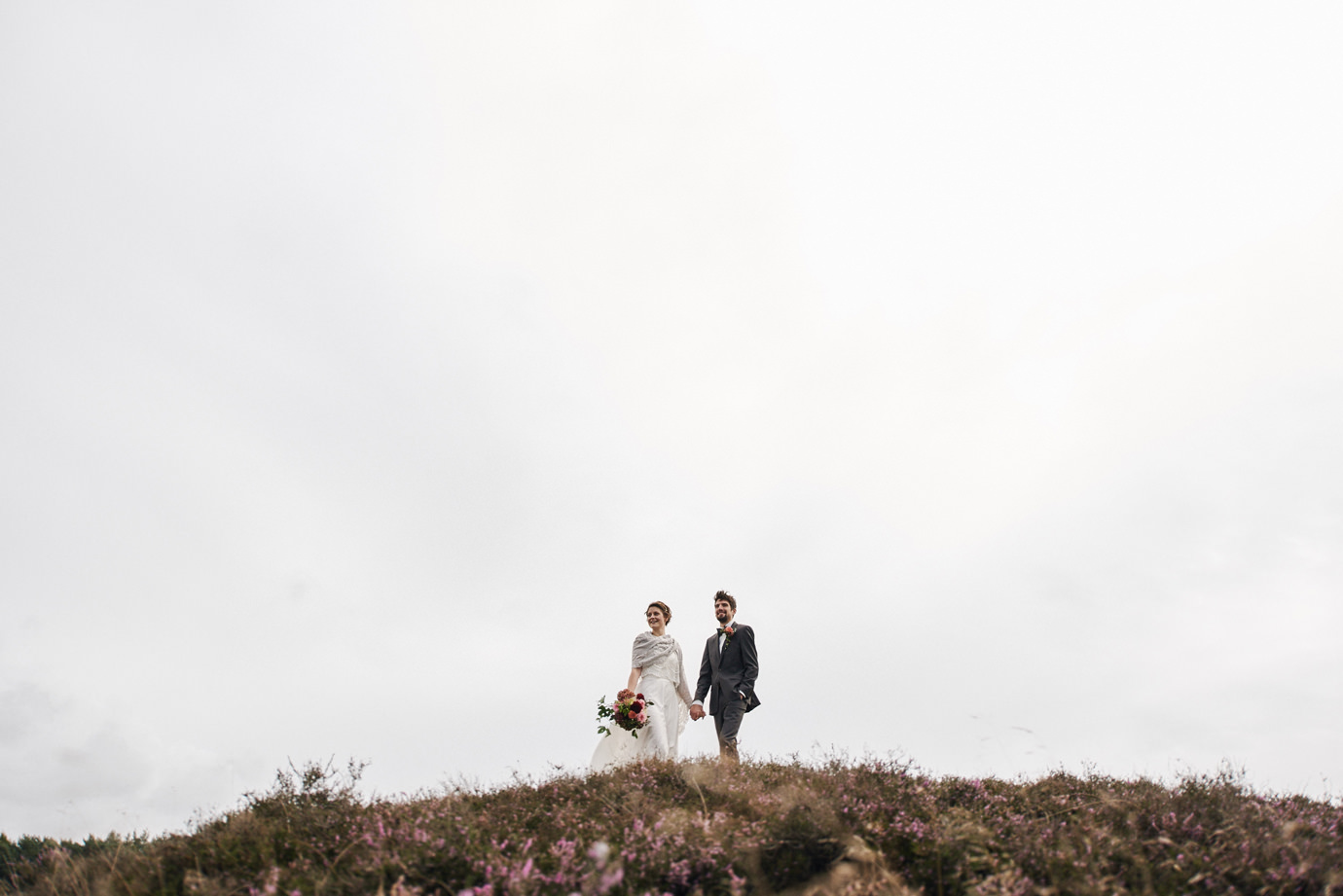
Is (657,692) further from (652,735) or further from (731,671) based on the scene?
(731,671)

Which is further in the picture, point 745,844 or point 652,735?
point 652,735

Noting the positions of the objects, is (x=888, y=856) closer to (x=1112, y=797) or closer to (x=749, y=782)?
(x=749, y=782)

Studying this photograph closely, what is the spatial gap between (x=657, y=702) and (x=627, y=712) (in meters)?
0.72

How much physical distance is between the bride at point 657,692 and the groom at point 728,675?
1.28 feet

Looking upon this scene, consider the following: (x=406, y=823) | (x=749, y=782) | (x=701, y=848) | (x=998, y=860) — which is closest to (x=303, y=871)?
(x=406, y=823)

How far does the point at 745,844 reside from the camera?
4.92m

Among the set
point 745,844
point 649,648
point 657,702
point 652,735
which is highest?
point 649,648

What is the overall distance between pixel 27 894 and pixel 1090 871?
767cm

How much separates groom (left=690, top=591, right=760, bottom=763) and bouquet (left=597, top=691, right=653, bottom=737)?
0.86 m

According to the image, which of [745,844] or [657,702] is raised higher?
[657,702]

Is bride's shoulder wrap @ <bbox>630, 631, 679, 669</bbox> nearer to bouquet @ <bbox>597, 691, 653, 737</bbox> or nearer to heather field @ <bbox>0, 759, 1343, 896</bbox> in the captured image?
bouquet @ <bbox>597, 691, 653, 737</bbox>

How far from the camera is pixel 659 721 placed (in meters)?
11.0

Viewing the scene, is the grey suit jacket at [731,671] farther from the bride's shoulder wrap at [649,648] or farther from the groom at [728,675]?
the bride's shoulder wrap at [649,648]

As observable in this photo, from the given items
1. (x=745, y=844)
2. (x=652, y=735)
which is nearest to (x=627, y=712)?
(x=652, y=735)
